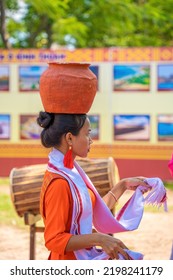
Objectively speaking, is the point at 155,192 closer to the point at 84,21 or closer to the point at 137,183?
the point at 137,183

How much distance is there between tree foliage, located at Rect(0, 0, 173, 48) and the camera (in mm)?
12680

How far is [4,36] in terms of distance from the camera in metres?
12.4

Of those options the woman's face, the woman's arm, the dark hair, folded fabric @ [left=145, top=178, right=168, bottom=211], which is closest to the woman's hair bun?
the dark hair

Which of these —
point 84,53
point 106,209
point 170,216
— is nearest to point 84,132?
point 106,209

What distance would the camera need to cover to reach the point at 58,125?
276 cm

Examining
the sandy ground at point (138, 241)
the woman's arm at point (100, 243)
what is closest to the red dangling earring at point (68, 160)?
the woman's arm at point (100, 243)

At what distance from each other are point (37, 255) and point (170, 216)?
266 centimetres

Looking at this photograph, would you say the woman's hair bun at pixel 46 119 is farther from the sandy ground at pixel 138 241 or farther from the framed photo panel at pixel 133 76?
the framed photo panel at pixel 133 76

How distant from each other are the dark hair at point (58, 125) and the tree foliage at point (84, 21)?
9.32 m

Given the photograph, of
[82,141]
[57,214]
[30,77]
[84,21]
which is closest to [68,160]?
[82,141]

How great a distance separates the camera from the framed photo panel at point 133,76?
1005cm

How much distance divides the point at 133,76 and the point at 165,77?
1.56 feet

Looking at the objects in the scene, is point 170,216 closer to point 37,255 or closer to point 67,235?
point 37,255

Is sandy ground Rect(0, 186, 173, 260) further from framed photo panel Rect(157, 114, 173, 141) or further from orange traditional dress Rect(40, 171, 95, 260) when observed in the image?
orange traditional dress Rect(40, 171, 95, 260)
